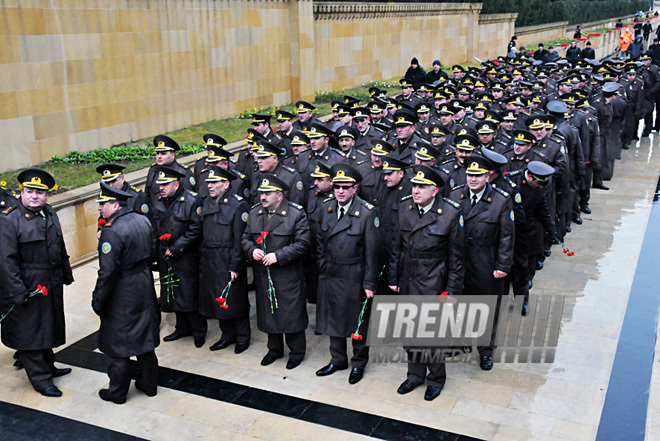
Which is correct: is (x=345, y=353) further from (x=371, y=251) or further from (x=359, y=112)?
(x=359, y=112)

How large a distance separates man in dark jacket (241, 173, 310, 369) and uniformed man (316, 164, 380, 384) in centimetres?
21

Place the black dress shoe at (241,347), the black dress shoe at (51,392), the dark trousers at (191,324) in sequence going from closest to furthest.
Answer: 1. the black dress shoe at (51,392)
2. the black dress shoe at (241,347)
3. the dark trousers at (191,324)

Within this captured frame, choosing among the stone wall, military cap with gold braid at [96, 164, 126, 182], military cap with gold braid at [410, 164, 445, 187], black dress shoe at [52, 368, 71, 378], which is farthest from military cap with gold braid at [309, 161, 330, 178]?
the stone wall

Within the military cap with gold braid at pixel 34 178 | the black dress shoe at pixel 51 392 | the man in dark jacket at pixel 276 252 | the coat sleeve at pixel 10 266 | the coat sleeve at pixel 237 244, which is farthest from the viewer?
the coat sleeve at pixel 237 244

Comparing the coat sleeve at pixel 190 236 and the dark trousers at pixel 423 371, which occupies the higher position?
the coat sleeve at pixel 190 236

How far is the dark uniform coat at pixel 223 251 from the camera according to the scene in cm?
716

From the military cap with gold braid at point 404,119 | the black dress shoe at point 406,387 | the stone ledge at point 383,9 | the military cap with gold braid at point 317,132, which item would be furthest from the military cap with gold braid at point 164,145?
the stone ledge at point 383,9

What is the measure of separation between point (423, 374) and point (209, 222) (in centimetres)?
266

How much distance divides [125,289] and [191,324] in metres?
1.63

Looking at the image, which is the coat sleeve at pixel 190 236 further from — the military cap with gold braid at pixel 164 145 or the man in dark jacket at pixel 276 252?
the military cap with gold braid at pixel 164 145

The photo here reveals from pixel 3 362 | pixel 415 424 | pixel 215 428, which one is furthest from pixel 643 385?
pixel 3 362

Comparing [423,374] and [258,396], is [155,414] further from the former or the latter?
[423,374]

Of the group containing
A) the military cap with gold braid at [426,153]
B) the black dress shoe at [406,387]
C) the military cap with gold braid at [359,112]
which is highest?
the military cap with gold braid at [426,153]

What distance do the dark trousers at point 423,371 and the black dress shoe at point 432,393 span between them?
4cm
